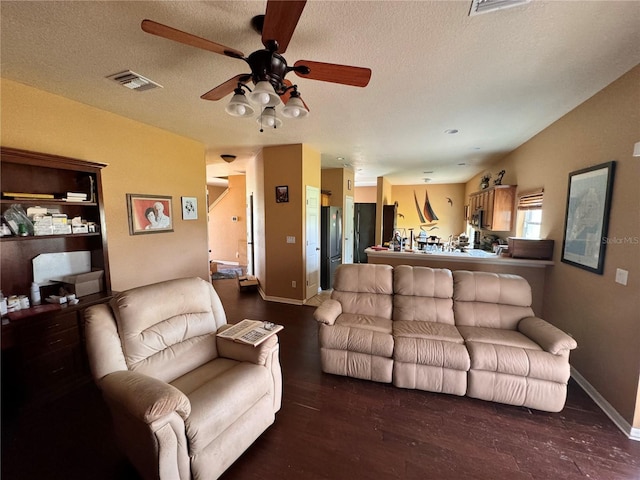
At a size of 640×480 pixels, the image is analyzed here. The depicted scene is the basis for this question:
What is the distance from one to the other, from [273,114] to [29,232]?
2297 millimetres

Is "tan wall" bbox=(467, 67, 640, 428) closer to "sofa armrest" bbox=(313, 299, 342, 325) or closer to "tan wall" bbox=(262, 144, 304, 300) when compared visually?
"sofa armrest" bbox=(313, 299, 342, 325)

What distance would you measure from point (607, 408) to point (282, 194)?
4.38 metres

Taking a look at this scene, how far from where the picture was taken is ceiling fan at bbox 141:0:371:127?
1.21 metres

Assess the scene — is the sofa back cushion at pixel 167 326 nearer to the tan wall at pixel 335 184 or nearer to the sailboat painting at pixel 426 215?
the tan wall at pixel 335 184

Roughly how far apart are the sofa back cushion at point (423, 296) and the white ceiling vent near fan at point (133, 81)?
306cm

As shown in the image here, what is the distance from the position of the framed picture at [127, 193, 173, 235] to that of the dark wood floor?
1.79 meters


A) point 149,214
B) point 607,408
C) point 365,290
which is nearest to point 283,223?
point 149,214

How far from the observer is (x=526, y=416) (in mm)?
2006

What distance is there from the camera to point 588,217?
2375mm

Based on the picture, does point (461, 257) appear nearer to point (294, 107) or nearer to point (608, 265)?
point (608, 265)

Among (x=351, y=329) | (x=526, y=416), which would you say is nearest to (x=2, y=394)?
(x=351, y=329)

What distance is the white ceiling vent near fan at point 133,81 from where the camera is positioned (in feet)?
6.93

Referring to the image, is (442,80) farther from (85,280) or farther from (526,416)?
(85,280)

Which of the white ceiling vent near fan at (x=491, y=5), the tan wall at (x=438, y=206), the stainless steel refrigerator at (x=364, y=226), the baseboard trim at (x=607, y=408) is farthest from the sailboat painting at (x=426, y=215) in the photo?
the white ceiling vent near fan at (x=491, y=5)
